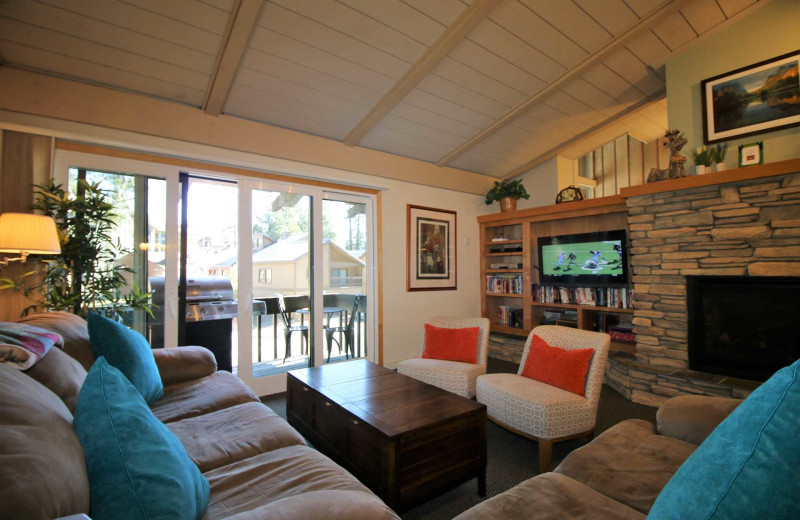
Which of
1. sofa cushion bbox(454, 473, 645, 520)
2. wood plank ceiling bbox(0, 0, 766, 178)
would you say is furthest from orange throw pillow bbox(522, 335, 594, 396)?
wood plank ceiling bbox(0, 0, 766, 178)

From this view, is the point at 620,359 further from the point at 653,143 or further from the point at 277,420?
the point at 653,143

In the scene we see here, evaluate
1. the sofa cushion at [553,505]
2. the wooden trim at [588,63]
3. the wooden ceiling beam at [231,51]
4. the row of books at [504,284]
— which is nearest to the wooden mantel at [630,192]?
the row of books at [504,284]

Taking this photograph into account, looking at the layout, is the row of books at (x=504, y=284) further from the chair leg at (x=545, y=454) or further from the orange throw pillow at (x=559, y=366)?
the chair leg at (x=545, y=454)

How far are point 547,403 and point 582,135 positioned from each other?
401 centimetres

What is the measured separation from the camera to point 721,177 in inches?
117

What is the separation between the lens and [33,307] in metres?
2.35

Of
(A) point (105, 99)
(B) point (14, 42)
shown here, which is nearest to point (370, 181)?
(A) point (105, 99)

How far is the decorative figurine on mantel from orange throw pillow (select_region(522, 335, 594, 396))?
6.74ft

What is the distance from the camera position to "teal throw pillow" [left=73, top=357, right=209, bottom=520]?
771 mm

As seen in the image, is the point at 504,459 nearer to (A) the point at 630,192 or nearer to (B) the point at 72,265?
(A) the point at 630,192

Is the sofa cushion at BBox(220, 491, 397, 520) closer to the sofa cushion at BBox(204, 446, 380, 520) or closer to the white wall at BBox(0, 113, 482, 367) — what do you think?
the sofa cushion at BBox(204, 446, 380, 520)

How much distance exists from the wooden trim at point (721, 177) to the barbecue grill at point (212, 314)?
4001 millimetres

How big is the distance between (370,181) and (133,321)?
2.67m

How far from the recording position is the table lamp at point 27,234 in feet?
6.55
